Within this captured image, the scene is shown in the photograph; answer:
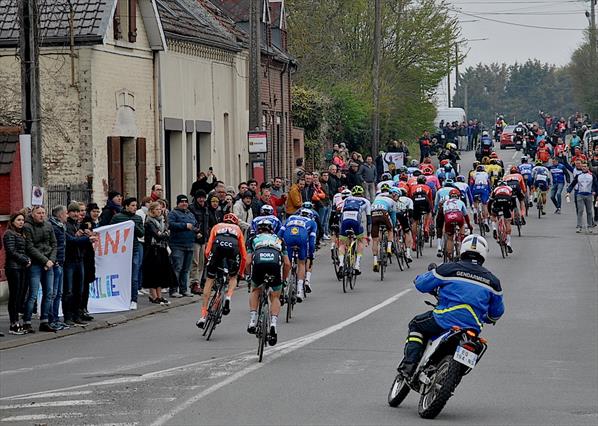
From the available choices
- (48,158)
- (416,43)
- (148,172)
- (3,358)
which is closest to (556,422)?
(3,358)

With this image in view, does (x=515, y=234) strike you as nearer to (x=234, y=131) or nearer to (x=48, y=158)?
(x=234, y=131)

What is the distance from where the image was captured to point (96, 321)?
21.2 metres

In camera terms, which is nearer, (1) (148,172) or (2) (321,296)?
(2) (321,296)

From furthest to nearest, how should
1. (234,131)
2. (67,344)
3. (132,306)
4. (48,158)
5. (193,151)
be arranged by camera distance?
(234,131) < (193,151) < (48,158) < (132,306) < (67,344)

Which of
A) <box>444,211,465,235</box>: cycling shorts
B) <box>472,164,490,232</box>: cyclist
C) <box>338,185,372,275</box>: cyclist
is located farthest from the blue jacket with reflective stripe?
<box>472,164,490,232</box>: cyclist

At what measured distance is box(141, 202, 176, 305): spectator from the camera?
75.9ft

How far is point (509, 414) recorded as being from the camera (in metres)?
12.4

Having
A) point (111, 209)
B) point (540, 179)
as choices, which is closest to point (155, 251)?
point (111, 209)

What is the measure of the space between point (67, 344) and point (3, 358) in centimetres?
148

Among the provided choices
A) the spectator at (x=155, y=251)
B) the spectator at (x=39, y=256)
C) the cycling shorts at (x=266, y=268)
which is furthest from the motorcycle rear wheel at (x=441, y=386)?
the spectator at (x=155, y=251)

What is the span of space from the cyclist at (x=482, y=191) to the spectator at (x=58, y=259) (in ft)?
59.3

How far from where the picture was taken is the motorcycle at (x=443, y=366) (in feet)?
38.2

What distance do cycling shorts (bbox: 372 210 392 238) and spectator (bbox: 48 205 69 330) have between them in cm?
833

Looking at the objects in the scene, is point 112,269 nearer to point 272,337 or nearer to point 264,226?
point 264,226
